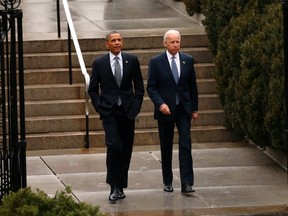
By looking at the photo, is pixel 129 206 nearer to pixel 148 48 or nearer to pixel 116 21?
pixel 148 48

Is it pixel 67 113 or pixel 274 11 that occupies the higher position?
pixel 274 11

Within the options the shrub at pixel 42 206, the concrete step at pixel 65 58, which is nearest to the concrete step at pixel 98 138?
the concrete step at pixel 65 58

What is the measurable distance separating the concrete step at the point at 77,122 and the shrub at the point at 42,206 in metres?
7.20

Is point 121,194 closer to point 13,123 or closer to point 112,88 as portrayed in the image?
point 112,88

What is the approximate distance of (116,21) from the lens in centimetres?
1986

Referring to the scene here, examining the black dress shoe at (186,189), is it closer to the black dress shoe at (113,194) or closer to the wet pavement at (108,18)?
the black dress shoe at (113,194)

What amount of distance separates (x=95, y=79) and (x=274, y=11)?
9.59ft

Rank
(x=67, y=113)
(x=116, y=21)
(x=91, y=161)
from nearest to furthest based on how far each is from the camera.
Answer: (x=91, y=161), (x=67, y=113), (x=116, y=21)

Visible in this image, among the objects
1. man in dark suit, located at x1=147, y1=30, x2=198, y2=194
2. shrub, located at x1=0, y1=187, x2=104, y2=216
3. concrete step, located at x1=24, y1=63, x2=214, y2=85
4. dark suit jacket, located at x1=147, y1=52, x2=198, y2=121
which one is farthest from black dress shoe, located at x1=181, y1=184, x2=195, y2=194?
shrub, located at x1=0, y1=187, x2=104, y2=216

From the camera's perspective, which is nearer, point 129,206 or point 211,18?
point 129,206

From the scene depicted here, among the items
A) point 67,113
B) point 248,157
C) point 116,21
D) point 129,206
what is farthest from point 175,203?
point 116,21

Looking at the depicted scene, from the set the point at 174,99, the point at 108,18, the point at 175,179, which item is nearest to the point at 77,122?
the point at 175,179

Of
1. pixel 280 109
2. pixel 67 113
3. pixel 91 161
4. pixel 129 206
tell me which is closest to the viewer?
pixel 129 206

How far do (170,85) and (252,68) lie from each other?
1.81m
